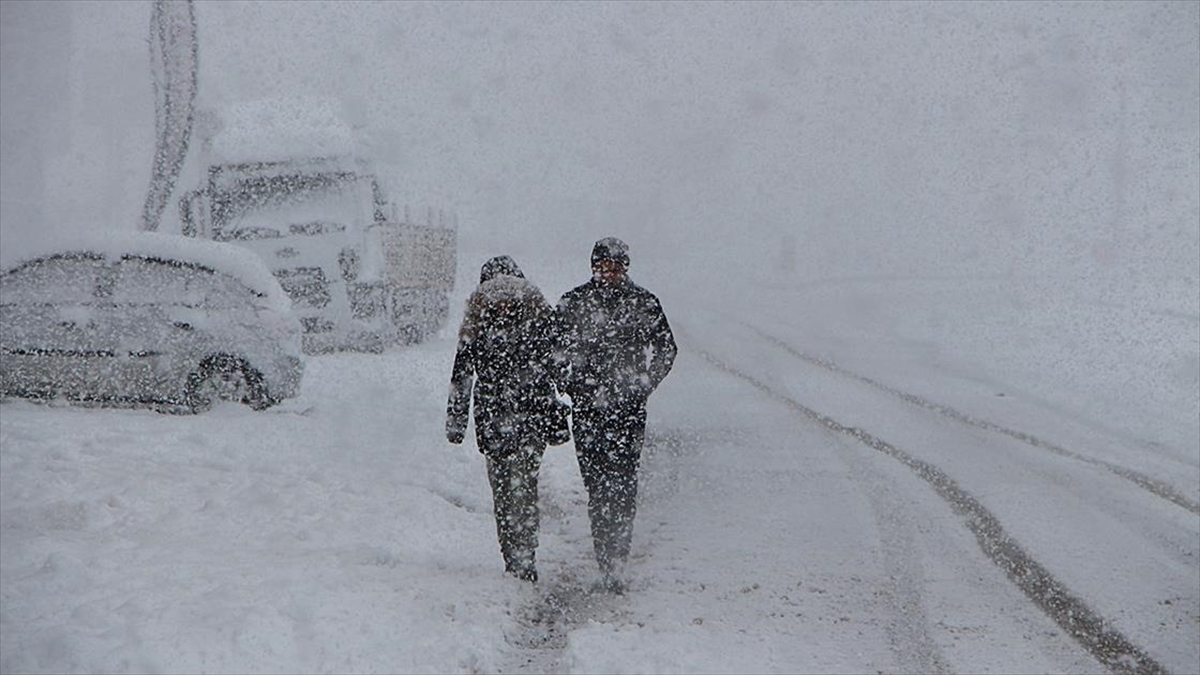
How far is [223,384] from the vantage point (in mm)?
9617

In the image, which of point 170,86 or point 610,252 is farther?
point 170,86

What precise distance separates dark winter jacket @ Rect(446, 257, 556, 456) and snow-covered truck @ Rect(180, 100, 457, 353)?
9342mm

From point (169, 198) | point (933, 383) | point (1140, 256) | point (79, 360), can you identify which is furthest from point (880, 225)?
point (79, 360)

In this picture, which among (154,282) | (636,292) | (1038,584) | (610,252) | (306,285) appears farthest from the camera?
(306,285)

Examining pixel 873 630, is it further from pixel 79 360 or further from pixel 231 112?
pixel 231 112

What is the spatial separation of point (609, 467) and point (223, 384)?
18.1ft

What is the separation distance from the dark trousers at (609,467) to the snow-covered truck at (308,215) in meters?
9.49

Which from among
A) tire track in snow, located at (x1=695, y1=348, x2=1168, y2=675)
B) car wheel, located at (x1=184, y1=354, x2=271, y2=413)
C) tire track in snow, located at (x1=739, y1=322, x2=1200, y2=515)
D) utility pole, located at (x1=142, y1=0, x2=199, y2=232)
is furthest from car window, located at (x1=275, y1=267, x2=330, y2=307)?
tire track in snow, located at (x1=695, y1=348, x2=1168, y2=675)

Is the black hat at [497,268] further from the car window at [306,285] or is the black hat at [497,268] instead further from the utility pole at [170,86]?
the utility pole at [170,86]

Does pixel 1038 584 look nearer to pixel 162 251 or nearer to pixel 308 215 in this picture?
pixel 162 251

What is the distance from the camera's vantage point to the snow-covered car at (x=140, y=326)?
9.12 metres

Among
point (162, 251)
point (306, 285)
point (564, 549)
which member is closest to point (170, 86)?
point (306, 285)

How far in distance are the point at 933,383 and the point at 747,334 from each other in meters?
7.57

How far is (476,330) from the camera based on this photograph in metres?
5.33
